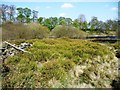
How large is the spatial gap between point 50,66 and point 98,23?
15.5 m

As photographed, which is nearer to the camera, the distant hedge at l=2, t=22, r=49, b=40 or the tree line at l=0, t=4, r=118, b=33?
the distant hedge at l=2, t=22, r=49, b=40

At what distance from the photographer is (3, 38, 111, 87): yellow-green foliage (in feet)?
17.6

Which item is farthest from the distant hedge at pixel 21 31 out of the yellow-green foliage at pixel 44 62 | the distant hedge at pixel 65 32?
the yellow-green foliage at pixel 44 62

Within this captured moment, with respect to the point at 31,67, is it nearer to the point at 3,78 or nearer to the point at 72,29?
the point at 3,78

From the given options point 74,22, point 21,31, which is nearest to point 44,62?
point 21,31

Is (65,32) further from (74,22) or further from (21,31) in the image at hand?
(74,22)

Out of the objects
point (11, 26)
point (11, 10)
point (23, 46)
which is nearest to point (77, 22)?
point (11, 10)

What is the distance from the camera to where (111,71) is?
6.49 m

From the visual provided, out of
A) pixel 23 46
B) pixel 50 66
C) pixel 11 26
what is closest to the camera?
pixel 50 66

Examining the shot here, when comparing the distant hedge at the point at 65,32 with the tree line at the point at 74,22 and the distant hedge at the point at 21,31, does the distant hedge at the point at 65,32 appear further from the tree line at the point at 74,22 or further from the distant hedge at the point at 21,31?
the tree line at the point at 74,22

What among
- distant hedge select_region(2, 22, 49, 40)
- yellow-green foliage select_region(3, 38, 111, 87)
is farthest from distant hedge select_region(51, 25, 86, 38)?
yellow-green foliage select_region(3, 38, 111, 87)

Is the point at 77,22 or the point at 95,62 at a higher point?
the point at 77,22

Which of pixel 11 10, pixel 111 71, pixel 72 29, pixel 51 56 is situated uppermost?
pixel 11 10

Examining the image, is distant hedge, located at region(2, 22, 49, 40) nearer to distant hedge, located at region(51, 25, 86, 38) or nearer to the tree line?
distant hedge, located at region(51, 25, 86, 38)
